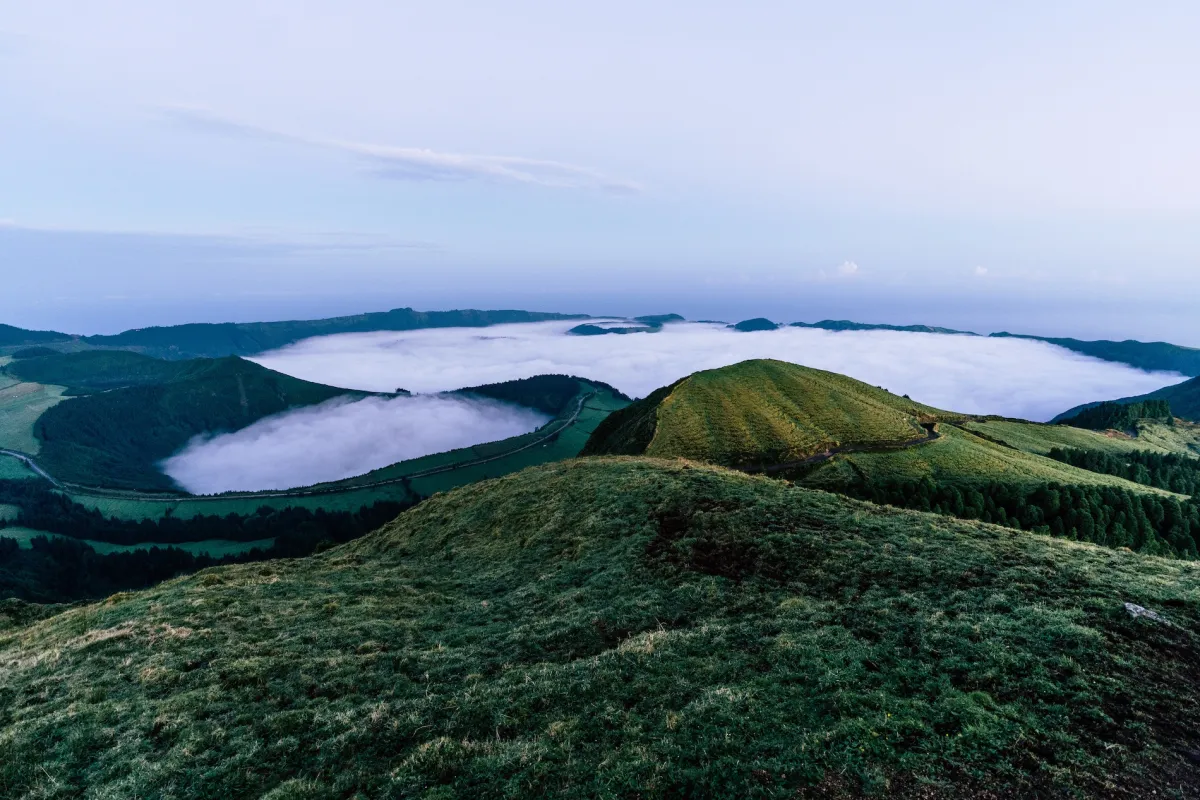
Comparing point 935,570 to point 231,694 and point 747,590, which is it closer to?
point 747,590

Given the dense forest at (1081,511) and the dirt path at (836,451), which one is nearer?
the dense forest at (1081,511)

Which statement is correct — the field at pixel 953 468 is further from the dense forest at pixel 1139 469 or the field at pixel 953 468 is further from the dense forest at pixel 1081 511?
the dense forest at pixel 1139 469

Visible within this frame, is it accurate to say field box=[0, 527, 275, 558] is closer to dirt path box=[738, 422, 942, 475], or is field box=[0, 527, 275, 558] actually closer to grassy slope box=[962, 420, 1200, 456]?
dirt path box=[738, 422, 942, 475]

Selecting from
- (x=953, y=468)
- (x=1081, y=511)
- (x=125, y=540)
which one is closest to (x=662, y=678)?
(x=1081, y=511)

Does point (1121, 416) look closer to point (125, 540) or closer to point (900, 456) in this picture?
point (900, 456)

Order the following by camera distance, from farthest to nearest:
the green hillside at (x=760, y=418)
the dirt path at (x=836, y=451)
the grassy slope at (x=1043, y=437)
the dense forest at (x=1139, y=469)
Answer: the grassy slope at (x=1043, y=437), the dense forest at (x=1139, y=469), the green hillside at (x=760, y=418), the dirt path at (x=836, y=451)

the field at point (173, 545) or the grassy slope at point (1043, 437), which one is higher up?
the grassy slope at point (1043, 437)

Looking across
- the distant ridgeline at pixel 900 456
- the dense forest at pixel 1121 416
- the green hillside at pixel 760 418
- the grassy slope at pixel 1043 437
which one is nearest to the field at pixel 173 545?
the distant ridgeline at pixel 900 456

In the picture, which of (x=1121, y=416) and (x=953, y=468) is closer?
(x=953, y=468)
